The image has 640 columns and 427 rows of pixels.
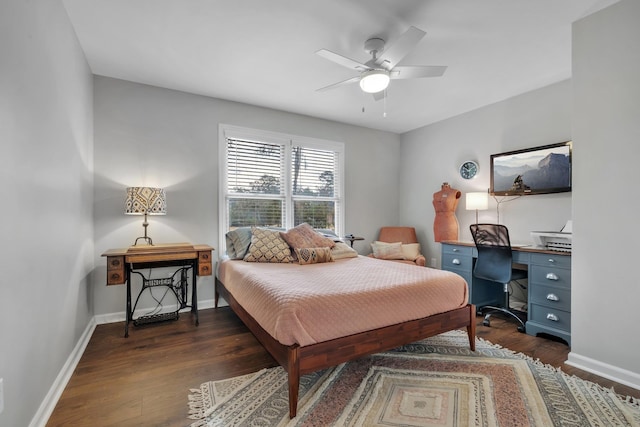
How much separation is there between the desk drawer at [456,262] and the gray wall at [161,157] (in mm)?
2742

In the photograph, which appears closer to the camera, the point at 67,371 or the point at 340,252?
the point at 67,371

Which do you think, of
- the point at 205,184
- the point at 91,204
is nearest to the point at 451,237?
the point at 205,184

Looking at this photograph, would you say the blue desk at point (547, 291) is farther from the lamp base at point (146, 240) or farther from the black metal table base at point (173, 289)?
the lamp base at point (146, 240)

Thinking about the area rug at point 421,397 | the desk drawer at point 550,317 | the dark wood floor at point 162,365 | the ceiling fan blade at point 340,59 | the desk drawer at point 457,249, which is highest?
the ceiling fan blade at point 340,59

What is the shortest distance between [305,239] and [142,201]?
1743 millimetres

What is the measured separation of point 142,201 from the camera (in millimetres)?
2916

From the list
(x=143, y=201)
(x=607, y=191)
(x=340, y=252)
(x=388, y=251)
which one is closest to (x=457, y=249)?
(x=388, y=251)

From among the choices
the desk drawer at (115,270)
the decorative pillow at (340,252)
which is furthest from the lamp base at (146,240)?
the decorative pillow at (340,252)

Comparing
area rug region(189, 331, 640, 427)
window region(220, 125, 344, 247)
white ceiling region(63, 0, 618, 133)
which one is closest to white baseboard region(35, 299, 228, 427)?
area rug region(189, 331, 640, 427)

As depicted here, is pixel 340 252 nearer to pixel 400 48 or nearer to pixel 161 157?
pixel 400 48

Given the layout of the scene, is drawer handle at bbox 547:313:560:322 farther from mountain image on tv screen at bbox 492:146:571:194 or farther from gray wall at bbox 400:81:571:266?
mountain image on tv screen at bbox 492:146:571:194

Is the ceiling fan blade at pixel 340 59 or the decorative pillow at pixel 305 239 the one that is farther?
the decorative pillow at pixel 305 239

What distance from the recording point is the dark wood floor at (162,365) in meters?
1.70

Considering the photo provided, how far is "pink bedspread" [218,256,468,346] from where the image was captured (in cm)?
176
